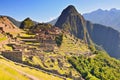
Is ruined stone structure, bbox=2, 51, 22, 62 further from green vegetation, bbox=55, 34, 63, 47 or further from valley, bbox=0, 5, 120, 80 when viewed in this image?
green vegetation, bbox=55, 34, 63, 47

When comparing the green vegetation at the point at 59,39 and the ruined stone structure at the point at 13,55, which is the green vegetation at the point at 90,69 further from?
the ruined stone structure at the point at 13,55

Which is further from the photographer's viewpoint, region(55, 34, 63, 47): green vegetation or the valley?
region(55, 34, 63, 47): green vegetation

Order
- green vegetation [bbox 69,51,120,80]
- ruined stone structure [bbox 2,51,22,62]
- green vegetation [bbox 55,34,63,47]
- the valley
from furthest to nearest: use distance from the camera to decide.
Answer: green vegetation [bbox 55,34,63,47] < green vegetation [bbox 69,51,120,80] < ruined stone structure [bbox 2,51,22,62] < the valley

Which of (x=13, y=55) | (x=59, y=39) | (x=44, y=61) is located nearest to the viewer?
(x=13, y=55)

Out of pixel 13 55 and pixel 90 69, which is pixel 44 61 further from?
pixel 90 69

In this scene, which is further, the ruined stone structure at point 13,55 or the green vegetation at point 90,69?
the green vegetation at point 90,69

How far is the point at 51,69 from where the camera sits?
75625mm

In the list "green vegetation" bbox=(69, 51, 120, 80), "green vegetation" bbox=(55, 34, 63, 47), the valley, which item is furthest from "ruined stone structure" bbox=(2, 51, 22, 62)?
"green vegetation" bbox=(55, 34, 63, 47)

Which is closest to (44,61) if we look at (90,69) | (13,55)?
(13,55)

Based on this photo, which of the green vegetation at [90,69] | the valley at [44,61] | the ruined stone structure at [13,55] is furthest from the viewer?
the green vegetation at [90,69]

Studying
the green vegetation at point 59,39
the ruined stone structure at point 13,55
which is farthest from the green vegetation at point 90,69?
the ruined stone structure at point 13,55

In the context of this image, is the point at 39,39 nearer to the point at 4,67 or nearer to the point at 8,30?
the point at 8,30

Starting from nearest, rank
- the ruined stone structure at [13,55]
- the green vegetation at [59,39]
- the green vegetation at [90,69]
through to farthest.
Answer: the ruined stone structure at [13,55] → the green vegetation at [90,69] → the green vegetation at [59,39]

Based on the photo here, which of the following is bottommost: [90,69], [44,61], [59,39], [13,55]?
[90,69]
